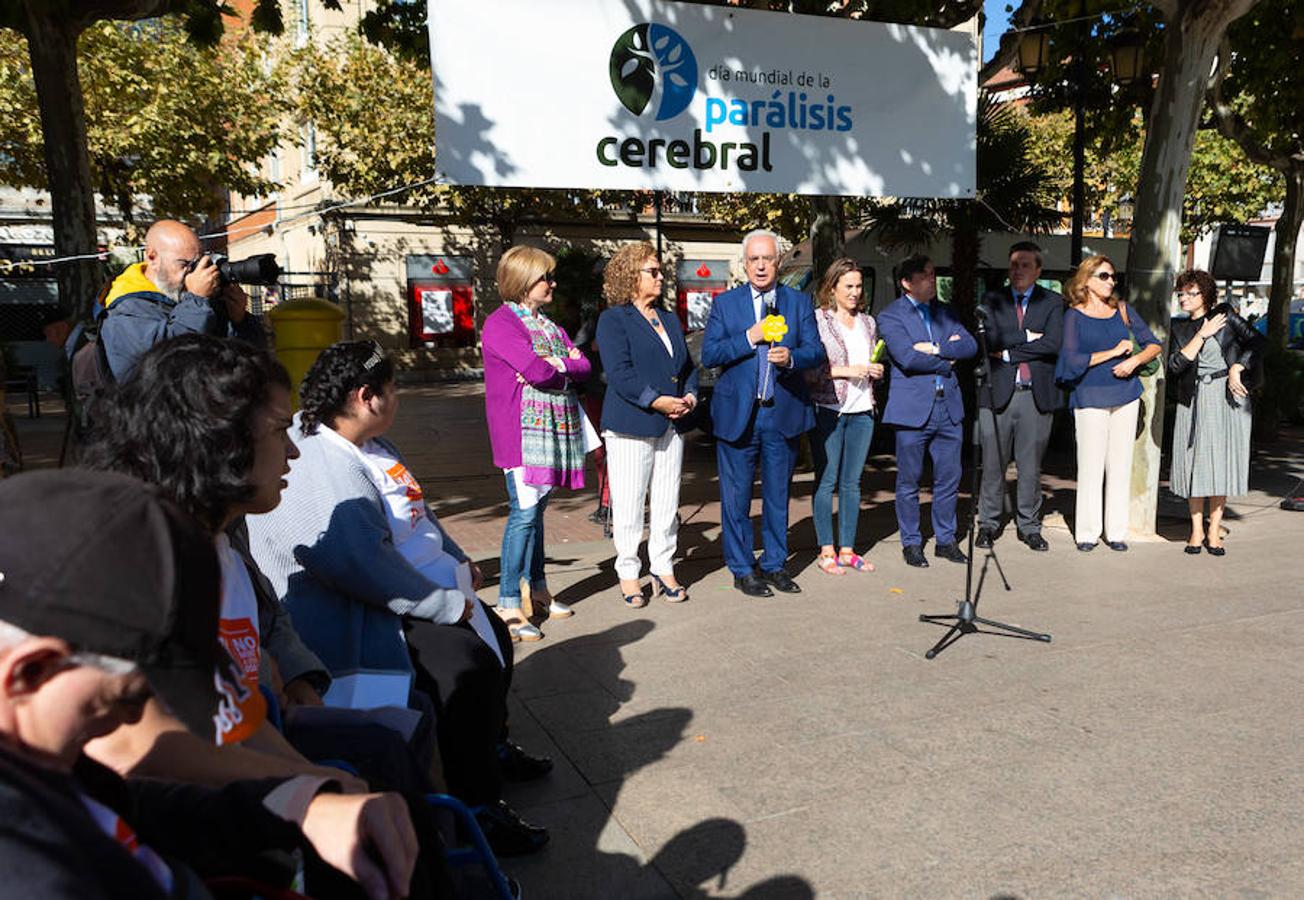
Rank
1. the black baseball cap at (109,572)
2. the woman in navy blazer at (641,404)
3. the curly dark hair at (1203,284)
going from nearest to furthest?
the black baseball cap at (109,572)
the woman in navy blazer at (641,404)
the curly dark hair at (1203,284)

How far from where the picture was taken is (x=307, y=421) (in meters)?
3.10

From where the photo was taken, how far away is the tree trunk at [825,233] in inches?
381

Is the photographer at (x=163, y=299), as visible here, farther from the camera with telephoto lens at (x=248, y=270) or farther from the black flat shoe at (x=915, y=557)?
the black flat shoe at (x=915, y=557)

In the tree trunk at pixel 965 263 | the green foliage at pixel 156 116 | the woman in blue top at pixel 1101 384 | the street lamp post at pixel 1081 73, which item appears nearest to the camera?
the woman in blue top at pixel 1101 384

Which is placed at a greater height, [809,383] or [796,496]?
[809,383]

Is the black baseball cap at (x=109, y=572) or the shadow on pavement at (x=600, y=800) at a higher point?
the black baseball cap at (x=109, y=572)

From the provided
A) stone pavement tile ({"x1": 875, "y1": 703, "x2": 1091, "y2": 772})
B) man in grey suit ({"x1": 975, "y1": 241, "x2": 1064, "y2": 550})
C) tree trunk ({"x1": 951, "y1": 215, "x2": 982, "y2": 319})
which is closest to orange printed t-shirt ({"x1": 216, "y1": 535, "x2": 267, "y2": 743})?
stone pavement tile ({"x1": 875, "y1": 703, "x2": 1091, "y2": 772})

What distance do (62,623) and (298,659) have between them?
1.57m

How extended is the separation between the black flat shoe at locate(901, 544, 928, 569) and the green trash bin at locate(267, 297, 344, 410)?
3.87 m

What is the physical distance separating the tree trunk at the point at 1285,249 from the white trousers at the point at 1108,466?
8176mm

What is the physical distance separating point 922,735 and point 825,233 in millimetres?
6698

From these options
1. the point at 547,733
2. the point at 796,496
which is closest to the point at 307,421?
the point at 547,733

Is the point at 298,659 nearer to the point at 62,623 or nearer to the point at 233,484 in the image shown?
the point at 233,484

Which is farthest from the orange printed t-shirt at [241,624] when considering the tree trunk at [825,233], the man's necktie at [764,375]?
the tree trunk at [825,233]
